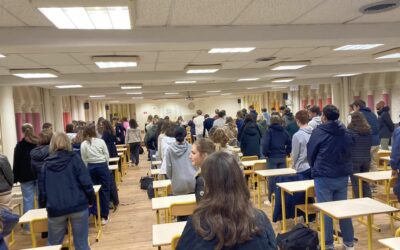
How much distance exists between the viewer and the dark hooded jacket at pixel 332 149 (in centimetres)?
355

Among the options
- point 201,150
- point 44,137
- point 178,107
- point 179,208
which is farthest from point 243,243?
point 178,107

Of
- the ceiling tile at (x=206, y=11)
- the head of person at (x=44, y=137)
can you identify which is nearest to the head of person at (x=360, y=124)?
the ceiling tile at (x=206, y=11)

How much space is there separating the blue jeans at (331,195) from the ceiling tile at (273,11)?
1749mm

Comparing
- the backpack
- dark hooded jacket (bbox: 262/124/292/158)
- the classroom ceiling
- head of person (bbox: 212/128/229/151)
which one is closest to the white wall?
dark hooded jacket (bbox: 262/124/292/158)

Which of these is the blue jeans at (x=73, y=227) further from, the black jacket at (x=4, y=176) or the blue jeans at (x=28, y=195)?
the blue jeans at (x=28, y=195)

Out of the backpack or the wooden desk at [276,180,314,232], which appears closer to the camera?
the backpack

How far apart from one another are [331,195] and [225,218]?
2703 millimetres

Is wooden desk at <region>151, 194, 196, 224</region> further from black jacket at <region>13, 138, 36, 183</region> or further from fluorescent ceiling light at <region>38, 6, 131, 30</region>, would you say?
black jacket at <region>13, 138, 36, 183</region>

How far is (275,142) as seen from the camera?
19.0ft

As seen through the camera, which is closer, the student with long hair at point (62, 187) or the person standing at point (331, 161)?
the student with long hair at point (62, 187)

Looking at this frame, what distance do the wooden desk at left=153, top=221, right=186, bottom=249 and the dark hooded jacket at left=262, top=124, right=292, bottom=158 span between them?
335 cm

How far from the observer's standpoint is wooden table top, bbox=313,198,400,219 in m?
2.85

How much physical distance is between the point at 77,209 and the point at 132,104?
2141cm

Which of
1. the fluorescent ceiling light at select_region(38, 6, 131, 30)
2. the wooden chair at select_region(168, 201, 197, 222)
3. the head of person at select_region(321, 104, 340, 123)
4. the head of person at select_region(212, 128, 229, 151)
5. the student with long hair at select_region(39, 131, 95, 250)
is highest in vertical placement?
the fluorescent ceiling light at select_region(38, 6, 131, 30)
